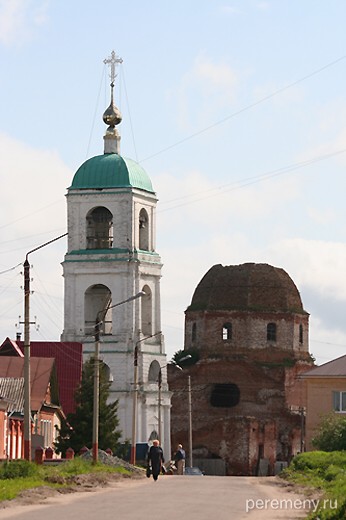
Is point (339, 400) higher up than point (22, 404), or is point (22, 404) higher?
point (339, 400)

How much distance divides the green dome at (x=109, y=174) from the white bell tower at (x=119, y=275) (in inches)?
1.9

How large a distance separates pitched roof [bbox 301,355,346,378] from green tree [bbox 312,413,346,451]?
810 cm

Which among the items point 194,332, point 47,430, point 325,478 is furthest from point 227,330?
point 325,478

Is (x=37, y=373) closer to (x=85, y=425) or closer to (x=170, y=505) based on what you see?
(x=85, y=425)

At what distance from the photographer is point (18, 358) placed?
2539 inches

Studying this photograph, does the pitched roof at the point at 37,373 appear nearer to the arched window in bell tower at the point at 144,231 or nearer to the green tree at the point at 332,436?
the green tree at the point at 332,436

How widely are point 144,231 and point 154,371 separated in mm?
7010

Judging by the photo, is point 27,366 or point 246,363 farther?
point 246,363

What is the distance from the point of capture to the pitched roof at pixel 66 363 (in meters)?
72.4

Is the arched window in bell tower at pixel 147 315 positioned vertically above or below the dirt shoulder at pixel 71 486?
above

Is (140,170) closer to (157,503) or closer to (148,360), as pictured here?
(148,360)

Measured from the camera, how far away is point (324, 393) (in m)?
63.2

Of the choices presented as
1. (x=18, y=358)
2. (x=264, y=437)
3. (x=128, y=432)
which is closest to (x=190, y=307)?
(x=264, y=437)

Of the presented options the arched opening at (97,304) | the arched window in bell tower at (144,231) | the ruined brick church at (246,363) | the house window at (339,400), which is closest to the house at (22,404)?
the house window at (339,400)
